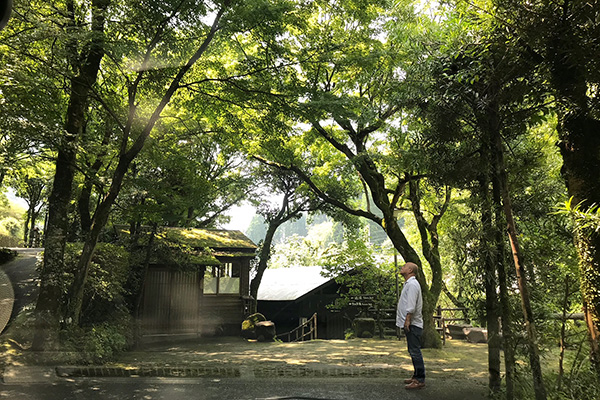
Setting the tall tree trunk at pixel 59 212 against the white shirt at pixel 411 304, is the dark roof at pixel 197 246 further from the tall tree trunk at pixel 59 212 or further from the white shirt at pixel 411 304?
the white shirt at pixel 411 304

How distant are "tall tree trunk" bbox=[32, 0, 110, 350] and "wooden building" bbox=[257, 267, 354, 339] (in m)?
13.7

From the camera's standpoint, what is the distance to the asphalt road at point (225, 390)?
5.81m

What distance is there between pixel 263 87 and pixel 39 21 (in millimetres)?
5181

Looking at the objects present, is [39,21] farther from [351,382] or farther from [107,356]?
[351,382]

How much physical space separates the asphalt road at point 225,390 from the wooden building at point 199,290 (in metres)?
9.63

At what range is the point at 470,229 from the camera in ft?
18.8

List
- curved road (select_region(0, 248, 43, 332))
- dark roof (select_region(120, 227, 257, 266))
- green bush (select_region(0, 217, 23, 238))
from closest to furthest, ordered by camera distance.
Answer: curved road (select_region(0, 248, 43, 332)), dark roof (select_region(120, 227, 257, 266)), green bush (select_region(0, 217, 23, 238))

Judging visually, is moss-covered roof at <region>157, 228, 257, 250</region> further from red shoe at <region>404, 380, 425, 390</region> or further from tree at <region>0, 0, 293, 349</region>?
red shoe at <region>404, 380, 425, 390</region>

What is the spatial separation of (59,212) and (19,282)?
861cm

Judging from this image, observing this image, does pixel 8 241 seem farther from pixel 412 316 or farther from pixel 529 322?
pixel 529 322

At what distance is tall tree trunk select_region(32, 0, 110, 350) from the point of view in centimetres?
893

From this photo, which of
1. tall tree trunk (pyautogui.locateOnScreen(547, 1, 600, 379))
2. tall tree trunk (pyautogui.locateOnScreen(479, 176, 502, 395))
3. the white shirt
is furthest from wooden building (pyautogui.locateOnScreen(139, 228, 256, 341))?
tall tree trunk (pyautogui.locateOnScreen(547, 1, 600, 379))

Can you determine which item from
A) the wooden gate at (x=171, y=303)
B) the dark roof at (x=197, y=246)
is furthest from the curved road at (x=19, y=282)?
the wooden gate at (x=171, y=303)

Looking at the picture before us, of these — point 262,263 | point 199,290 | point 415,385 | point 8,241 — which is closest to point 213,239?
point 199,290
